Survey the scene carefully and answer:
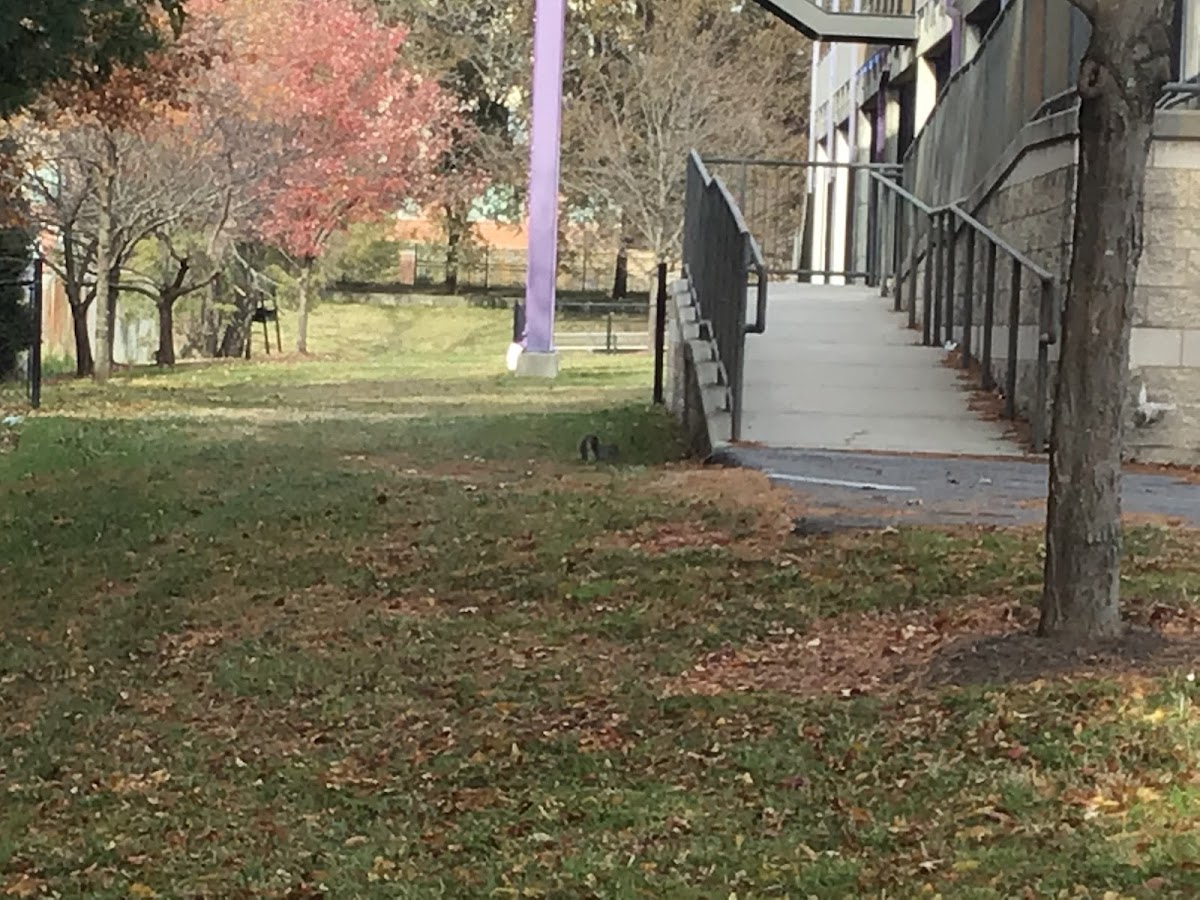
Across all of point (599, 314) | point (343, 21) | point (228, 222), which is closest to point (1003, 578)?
point (228, 222)

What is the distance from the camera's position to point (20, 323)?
65.1ft

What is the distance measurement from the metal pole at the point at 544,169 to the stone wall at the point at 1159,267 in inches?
470

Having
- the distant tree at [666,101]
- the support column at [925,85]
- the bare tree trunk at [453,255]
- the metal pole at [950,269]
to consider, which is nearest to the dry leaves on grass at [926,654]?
the metal pole at [950,269]

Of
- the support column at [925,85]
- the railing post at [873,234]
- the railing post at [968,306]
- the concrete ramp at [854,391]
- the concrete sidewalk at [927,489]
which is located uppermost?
the support column at [925,85]

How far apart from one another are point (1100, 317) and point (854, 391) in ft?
20.3

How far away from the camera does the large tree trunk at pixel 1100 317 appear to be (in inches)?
185

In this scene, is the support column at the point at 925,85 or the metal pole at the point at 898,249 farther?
the support column at the point at 925,85

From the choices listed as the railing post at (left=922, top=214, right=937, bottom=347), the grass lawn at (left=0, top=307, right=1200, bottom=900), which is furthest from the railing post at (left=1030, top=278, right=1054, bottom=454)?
the railing post at (left=922, top=214, right=937, bottom=347)

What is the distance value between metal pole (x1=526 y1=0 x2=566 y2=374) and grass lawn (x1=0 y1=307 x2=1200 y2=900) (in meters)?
13.0

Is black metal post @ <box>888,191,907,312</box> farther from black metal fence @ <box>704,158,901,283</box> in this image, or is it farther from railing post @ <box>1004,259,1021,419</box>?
railing post @ <box>1004,259,1021,419</box>

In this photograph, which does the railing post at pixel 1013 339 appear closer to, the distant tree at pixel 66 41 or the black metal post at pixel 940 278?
the black metal post at pixel 940 278

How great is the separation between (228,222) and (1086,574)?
21.0 m

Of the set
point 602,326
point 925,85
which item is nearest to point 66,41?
point 925,85

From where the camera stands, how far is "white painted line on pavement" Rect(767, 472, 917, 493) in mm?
7969
